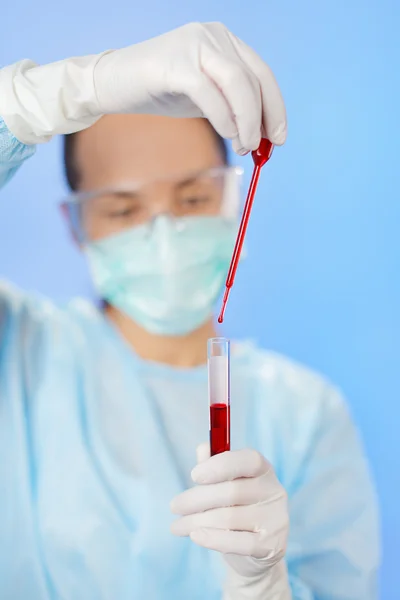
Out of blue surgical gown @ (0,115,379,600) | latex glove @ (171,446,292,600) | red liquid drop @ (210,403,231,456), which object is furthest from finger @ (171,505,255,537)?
blue surgical gown @ (0,115,379,600)

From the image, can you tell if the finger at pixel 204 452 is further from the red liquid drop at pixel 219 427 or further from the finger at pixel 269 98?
the finger at pixel 269 98

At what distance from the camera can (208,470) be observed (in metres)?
1.09

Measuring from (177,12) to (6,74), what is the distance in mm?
555

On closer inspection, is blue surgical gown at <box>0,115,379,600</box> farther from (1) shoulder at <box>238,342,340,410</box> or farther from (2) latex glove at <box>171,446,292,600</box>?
(2) latex glove at <box>171,446,292,600</box>

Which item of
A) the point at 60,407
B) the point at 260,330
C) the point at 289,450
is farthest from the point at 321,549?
the point at 60,407

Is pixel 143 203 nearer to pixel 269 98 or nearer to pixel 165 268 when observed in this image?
pixel 165 268

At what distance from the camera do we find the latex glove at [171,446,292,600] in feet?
3.64

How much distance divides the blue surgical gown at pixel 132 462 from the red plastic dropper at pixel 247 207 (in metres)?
0.48

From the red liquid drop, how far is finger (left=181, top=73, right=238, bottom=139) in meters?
0.43

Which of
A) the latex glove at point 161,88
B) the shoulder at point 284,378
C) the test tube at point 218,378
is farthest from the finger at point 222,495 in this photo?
the latex glove at point 161,88

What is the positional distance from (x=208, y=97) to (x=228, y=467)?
1.91 ft

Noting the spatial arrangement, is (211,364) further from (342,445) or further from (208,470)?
(342,445)

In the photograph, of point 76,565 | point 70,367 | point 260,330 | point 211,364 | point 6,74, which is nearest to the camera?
point 211,364

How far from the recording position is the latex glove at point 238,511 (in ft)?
3.64
